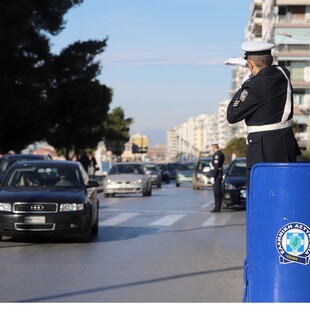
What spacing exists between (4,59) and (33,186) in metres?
36.3

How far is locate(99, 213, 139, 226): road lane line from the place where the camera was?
1781cm

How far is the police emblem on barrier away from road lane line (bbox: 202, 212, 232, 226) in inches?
481

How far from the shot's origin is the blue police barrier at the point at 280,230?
17.7 ft

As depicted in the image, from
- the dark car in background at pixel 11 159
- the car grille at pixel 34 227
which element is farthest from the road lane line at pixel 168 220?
the dark car in background at pixel 11 159

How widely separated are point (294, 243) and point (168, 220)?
43.8 feet

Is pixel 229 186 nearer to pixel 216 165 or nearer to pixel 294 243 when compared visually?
pixel 216 165

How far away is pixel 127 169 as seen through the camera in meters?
34.8

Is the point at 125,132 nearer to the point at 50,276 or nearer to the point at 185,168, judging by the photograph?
the point at 185,168

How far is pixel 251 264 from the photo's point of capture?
5.67 metres

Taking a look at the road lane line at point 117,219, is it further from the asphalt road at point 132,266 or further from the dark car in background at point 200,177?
the dark car in background at point 200,177

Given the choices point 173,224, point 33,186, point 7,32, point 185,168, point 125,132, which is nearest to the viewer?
point 33,186

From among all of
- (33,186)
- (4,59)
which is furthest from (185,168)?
(33,186)

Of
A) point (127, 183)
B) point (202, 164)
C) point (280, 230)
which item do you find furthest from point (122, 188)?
point (280, 230)

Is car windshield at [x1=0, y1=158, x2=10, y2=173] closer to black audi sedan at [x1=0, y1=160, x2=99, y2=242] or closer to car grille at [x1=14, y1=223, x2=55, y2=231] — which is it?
black audi sedan at [x1=0, y1=160, x2=99, y2=242]
